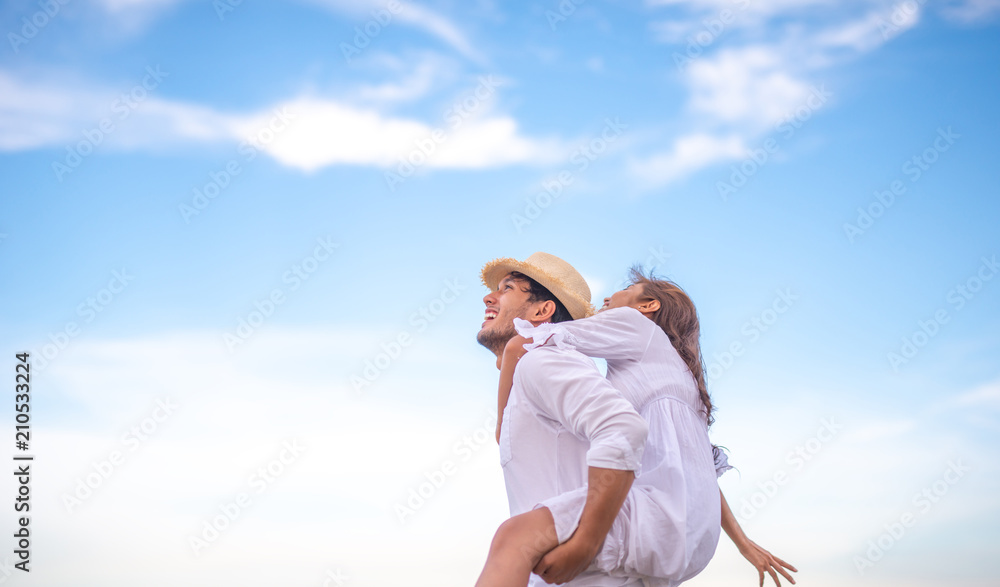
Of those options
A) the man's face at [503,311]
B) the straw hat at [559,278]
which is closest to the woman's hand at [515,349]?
the man's face at [503,311]

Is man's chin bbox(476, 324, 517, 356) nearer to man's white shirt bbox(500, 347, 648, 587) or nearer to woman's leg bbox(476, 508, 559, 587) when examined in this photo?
man's white shirt bbox(500, 347, 648, 587)

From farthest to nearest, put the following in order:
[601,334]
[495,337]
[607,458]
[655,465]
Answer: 1. [495,337]
2. [601,334]
3. [655,465]
4. [607,458]

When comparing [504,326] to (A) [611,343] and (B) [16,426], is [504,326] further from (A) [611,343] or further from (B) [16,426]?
(B) [16,426]

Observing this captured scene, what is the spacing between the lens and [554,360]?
3.11 metres

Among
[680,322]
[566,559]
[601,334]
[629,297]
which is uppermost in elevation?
[629,297]

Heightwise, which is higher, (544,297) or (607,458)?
(544,297)

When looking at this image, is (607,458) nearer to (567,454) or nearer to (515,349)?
(567,454)

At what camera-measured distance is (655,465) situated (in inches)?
125

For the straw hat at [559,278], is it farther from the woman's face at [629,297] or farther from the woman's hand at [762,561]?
the woman's hand at [762,561]

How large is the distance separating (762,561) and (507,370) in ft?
5.40

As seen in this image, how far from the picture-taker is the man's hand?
280 centimetres

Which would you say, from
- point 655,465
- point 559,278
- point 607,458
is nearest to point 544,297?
point 559,278

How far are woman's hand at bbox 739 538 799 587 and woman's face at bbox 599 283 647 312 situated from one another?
1329 millimetres

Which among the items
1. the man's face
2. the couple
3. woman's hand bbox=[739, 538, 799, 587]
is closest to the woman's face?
the couple
